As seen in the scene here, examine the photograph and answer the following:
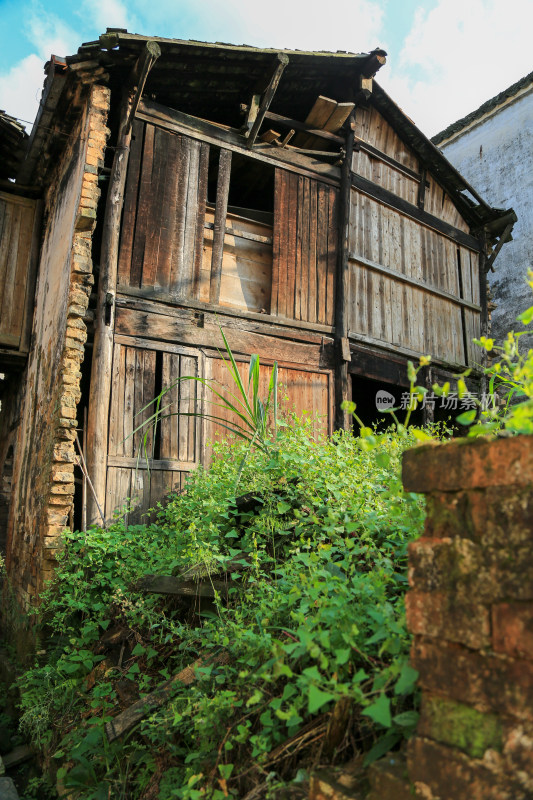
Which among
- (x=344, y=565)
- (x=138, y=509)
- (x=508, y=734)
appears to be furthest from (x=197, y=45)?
(x=508, y=734)

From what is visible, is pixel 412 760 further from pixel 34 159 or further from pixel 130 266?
pixel 34 159

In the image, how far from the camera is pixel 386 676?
1924 mm

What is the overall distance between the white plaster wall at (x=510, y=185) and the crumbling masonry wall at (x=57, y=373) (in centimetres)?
1061

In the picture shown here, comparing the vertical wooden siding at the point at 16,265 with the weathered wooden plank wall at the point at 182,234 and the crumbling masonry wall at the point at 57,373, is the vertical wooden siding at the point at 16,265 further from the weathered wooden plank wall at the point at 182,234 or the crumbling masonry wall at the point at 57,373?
the weathered wooden plank wall at the point at 182,234

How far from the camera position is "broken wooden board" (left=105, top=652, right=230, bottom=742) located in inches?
131

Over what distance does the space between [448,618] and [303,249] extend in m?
6.92

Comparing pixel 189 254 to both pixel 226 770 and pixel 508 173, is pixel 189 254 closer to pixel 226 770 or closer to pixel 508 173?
pixel 226 770

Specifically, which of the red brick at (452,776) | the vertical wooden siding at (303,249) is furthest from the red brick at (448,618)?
the vertical wooden siding at (303,249)

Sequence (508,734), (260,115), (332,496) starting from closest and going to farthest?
(508,734) < (332,496) < (260,115)

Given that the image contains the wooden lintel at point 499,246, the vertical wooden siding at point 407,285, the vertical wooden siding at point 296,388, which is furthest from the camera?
the wooden lintel at point 499,246

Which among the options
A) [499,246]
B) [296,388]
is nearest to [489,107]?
[499,246]

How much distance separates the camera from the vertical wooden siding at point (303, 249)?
778 centimetres

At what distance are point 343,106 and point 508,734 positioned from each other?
27.1 feet

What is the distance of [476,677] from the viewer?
158cm
